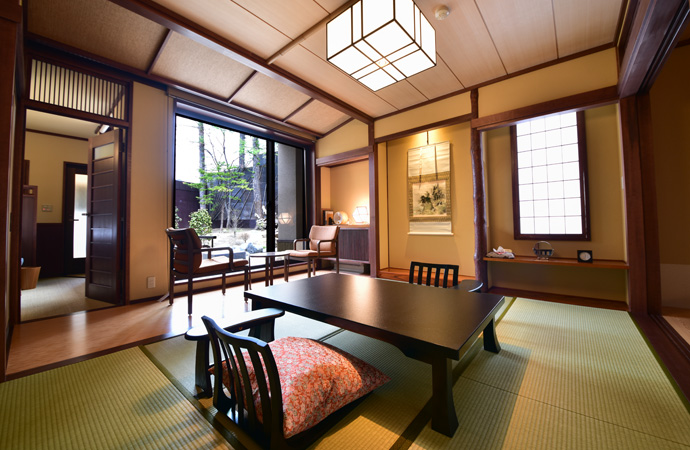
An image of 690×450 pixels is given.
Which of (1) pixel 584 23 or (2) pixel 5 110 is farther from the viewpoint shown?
(1) pixel 584 23

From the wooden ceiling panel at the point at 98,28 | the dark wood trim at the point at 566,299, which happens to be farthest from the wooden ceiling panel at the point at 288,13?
the dark wood trim at the point at 566,299

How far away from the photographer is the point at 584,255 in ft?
10.1

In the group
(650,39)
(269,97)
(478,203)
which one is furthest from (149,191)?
(650,39)

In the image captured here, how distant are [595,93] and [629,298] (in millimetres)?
2136

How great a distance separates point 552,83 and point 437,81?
1.29 metres

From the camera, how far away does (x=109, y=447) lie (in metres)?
1.12

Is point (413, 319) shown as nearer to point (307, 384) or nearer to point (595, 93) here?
point (307, 384)

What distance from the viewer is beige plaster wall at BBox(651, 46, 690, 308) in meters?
2.80

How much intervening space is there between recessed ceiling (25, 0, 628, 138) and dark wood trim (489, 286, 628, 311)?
8.96ft

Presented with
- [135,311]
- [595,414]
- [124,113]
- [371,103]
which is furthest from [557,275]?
[124,113]

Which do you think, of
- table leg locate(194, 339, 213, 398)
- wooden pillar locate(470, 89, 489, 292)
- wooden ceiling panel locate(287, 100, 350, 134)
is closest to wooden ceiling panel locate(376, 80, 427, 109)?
wooden pillar locate(470, 89, 489, 292)

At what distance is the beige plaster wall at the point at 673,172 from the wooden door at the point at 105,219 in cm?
607

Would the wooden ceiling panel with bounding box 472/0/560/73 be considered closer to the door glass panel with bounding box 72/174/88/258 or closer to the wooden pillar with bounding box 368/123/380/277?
the wooden pillar with bounding box 368/123/380/277

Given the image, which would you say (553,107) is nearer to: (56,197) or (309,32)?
(309,32)
